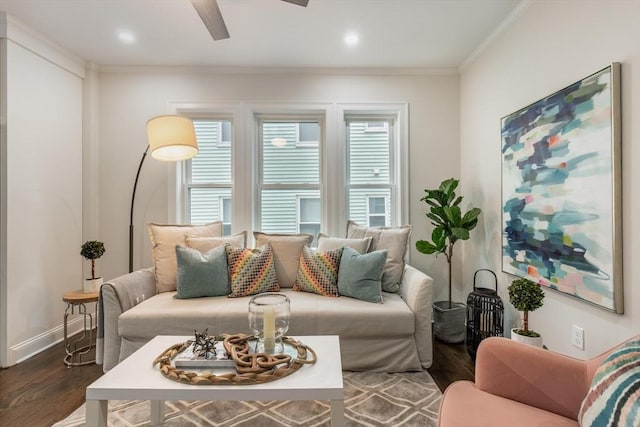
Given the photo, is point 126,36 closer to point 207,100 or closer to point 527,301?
point 207,100

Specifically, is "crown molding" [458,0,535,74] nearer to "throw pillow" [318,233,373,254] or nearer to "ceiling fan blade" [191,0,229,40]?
"throw pillow" [318,233,373,254]

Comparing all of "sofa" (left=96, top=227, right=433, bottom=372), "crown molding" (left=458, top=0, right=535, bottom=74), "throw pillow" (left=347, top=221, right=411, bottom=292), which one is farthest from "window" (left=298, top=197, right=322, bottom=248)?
"crown molding" (left=458, top=0, right=535, bottom=74)

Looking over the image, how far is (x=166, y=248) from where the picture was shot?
9.59 ft

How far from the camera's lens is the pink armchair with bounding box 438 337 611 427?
47.8 inches

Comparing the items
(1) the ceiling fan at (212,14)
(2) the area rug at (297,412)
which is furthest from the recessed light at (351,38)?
(2) the area rug at (297,412)

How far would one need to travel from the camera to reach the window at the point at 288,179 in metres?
3.61

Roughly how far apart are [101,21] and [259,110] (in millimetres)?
1440

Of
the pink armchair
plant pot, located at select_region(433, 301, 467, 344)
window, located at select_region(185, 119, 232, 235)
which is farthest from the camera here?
window, located at select_region(185, 119, 232, 235)

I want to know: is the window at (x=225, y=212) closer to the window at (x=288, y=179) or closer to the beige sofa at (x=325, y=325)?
the window at (x=288, y=179)

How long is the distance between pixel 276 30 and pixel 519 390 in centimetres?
284

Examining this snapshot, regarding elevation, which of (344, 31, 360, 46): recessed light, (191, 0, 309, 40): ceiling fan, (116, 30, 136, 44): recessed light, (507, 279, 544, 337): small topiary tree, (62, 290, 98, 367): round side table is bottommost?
(62, 290, 98, 367): round side table

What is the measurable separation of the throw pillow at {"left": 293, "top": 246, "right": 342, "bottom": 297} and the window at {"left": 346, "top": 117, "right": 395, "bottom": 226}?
90 cm

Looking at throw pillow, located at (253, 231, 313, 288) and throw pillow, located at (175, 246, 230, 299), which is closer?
throw pillow, located at (175, 246, 230, 299)

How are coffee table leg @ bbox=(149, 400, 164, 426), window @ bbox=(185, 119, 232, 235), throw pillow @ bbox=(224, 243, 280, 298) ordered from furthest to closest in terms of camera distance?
window @ bbox=(185, 119, 232, 235), throw pillow @ bbox=(224, 243, 280, 298), coffee table leg @ bbox=(149, 400, 164, 426)
